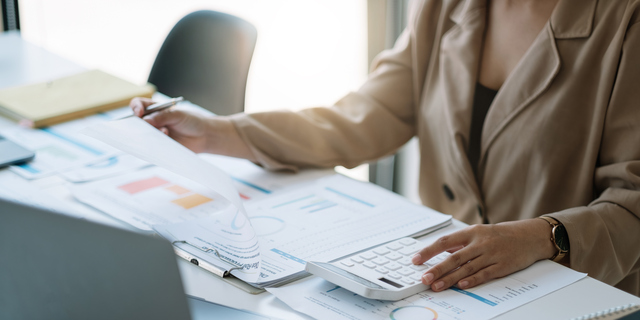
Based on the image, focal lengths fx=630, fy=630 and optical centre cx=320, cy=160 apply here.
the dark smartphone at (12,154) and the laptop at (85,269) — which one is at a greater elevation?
the laptop at (85,269)

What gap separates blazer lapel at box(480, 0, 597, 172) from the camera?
1.16 m

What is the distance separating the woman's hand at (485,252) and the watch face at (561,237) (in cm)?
1

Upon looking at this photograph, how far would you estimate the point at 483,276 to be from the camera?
88 cm

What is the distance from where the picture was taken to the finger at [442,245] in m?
0.90

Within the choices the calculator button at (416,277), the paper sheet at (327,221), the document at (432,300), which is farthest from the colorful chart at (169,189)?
the calculator button at (416,277)

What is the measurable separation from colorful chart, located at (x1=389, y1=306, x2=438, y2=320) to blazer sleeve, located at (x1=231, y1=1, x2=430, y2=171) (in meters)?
0.55

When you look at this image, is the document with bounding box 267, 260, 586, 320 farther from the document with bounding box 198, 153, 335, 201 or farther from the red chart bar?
the red chart bar

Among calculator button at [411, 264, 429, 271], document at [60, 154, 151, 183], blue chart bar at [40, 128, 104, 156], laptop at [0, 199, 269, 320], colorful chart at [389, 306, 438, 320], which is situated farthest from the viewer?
blue chart bar at [40, 128, 104, 156]

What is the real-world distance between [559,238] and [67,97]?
125cm

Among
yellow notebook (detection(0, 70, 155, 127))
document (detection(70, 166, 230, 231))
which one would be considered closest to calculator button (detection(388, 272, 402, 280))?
document (detection(70, 166, 230, 231))

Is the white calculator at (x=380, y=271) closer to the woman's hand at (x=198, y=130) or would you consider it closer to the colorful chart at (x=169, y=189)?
the colorful chart at (x=169, y=189)

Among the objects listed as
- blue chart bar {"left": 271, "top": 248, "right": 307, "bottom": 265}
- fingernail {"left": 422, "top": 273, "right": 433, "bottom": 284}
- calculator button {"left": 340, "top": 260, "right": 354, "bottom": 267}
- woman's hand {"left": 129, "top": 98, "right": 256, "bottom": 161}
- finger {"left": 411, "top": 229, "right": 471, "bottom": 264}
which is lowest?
blue chart bar {"left": 271, "top": 248, "right": 307, "bottom": 265}

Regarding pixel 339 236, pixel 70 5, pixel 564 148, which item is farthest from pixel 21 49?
pixel 564 148

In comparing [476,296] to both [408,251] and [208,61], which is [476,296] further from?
[208,61]
